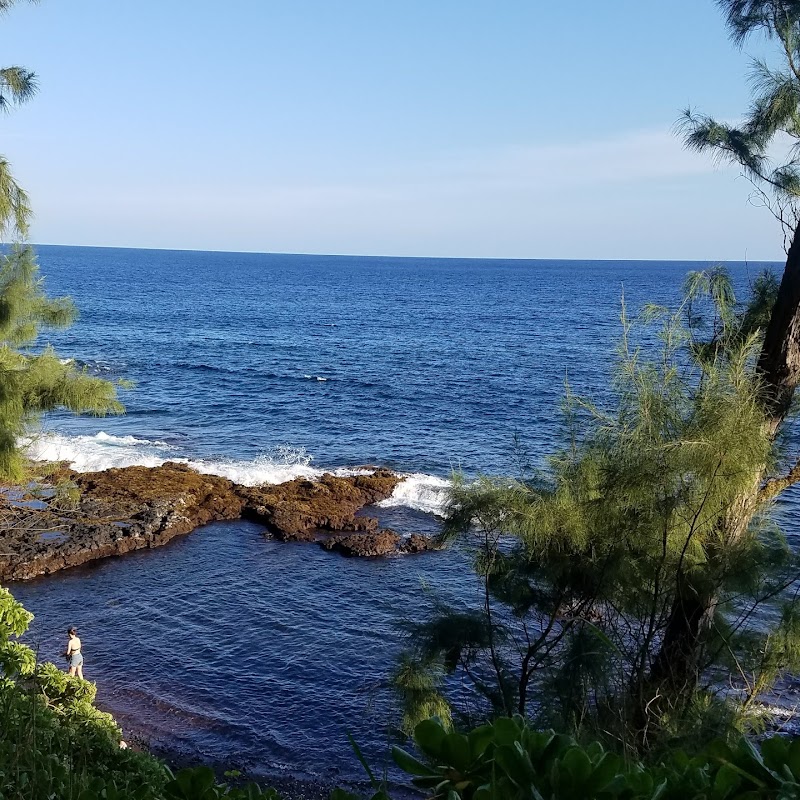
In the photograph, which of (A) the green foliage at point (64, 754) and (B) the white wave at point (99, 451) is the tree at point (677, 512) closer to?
(A) the green foliage at point (64, 754)

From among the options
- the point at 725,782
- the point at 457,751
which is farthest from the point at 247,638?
the point at 725,782

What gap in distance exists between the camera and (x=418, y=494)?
87.5 ft

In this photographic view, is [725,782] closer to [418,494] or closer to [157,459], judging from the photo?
[418,494]

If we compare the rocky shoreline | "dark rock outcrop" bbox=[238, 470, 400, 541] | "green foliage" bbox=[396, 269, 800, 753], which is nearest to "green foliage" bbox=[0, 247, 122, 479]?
the rocky shoreline

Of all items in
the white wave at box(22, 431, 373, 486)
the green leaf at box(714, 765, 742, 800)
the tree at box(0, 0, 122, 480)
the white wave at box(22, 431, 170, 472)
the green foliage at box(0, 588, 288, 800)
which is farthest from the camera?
the white wave at box(22, 431, 170, 472)

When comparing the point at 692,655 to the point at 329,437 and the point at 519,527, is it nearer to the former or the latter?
the point at 519,527

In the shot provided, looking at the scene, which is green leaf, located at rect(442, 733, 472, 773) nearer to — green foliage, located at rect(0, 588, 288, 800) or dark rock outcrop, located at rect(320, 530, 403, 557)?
green foliage, located at rect(0, 588, 288, 800)

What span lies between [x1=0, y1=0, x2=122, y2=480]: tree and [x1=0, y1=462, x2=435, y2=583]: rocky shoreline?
457 centimetres

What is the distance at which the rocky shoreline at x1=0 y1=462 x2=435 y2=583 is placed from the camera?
21.6 metres

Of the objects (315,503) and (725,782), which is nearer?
(725,782)

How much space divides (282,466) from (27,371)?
621 inches

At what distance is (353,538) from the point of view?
22.9 meters

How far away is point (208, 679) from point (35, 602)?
5599mm

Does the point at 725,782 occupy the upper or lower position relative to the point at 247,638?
upper
